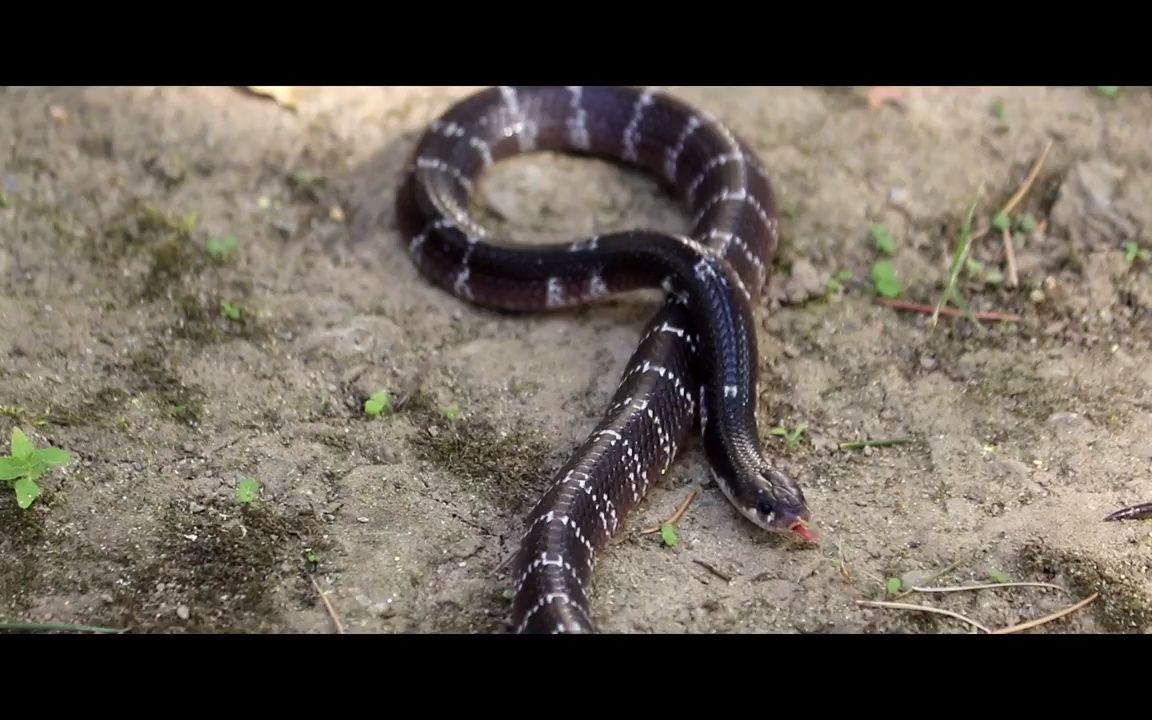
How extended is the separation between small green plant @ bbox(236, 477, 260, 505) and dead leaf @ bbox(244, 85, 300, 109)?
328 centimetres

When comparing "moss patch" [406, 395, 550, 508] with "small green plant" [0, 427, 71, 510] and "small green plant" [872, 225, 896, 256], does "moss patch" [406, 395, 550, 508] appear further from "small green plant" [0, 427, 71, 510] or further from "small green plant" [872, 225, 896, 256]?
"small green plant" [872, 225, 896, 256]

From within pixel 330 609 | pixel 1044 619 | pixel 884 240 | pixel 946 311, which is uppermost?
pixel 884 240

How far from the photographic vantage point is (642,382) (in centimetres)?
548

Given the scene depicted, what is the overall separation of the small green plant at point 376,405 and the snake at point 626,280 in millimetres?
1057

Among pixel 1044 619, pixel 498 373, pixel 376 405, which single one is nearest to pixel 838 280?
pixel 498 373

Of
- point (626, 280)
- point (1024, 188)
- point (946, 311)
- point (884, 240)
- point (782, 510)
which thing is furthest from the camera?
point (1024, 188)

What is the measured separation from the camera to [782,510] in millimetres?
4887

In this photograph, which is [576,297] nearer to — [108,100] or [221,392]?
[221,392]

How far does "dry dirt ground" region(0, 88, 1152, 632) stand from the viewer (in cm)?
470

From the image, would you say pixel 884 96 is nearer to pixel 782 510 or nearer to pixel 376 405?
pixel 782 510

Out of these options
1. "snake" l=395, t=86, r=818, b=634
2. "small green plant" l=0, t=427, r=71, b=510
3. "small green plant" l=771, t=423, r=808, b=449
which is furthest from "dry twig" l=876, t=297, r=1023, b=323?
"small green plant" l=0, t=427, r=71, b=510

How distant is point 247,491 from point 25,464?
0.98m

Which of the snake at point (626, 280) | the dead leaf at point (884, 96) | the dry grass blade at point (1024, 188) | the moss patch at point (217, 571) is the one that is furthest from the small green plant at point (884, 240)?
the moss patch at point (217, 571)
